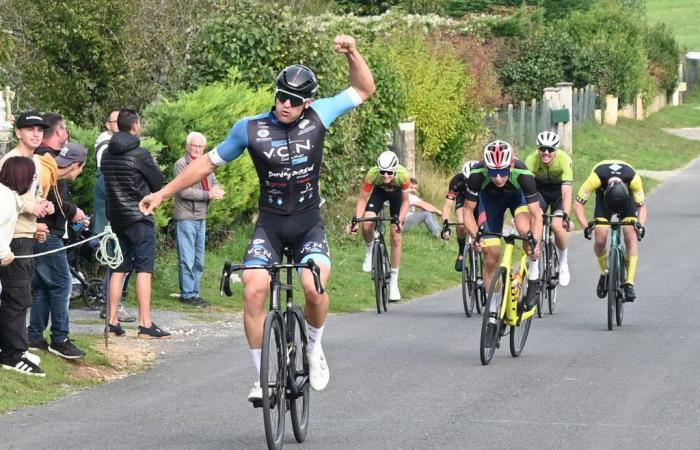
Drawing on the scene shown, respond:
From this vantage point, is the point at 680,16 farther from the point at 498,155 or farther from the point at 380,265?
the point at 498,155

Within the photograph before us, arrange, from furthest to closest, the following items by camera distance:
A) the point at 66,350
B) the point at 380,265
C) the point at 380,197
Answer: the point at 380,197 < the point at 380,265 < the point at 66,350

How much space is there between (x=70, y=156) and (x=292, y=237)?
4345mm

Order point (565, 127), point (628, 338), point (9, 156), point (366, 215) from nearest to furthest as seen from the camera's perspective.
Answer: point (9, 156) < point (628, 338) < point (366, 215) < point (565, 127)

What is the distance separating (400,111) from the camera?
970 inches

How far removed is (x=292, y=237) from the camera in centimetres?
898

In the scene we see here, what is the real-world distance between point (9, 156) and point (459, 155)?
19.0 metres

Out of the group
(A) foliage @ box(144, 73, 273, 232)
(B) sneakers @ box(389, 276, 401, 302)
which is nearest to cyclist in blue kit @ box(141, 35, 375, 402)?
(A) foliage @ box(144, 73, 273, 232)

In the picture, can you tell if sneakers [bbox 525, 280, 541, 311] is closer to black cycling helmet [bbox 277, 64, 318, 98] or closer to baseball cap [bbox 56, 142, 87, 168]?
baseball cap [bbox 56, 142, 87, 168]

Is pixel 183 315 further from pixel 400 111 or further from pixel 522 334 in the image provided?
pixel 400 111

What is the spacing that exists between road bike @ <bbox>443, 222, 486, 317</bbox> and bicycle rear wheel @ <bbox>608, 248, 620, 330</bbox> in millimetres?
1655

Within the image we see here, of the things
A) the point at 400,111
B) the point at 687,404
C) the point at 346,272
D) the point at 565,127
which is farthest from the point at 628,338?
the point at 565,127

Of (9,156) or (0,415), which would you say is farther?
(9,156)

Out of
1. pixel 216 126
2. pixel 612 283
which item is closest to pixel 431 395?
pixel 612 283

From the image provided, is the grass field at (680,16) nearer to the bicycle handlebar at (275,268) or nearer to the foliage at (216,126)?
the foliage at (216,126)
